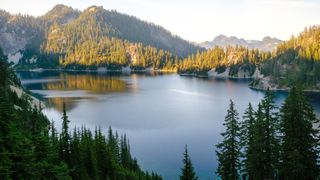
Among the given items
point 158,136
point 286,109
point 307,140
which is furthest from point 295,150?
point 158,136

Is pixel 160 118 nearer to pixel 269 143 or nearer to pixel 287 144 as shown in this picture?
pixel 269 143

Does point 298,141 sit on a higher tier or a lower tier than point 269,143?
higher

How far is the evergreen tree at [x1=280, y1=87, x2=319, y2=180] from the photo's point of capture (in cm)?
3588

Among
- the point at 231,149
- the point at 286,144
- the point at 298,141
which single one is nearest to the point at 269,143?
the point at 286,144

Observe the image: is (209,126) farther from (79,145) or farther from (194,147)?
(79,145)

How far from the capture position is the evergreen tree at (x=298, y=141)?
35.9m

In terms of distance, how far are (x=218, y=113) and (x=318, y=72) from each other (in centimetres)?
10110

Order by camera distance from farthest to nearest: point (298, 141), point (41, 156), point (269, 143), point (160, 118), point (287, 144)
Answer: point (160, 118), point (269, 143), point (287, 144), point (298, 141), point (41, 156)

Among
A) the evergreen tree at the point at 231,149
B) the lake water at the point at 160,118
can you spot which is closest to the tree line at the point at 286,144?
the evergreen tree at the point at 231,149

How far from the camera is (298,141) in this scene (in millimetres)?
36031

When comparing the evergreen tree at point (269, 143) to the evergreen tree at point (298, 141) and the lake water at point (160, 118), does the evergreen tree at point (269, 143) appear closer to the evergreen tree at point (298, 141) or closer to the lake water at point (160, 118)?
the evergreen tree at point (298, 141)

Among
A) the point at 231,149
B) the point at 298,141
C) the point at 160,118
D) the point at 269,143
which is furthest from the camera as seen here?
the point at 160,118

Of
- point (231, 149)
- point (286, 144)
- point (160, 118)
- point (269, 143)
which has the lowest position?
point (160, 118)

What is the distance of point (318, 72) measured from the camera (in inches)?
7761
